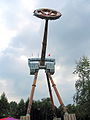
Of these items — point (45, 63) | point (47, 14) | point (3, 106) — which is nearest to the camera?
point (47, 14)

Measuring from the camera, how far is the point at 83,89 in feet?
115

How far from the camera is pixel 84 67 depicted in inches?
1451

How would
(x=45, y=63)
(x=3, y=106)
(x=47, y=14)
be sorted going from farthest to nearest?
1. (x=3, y=106)
2. (x=45, y=63)
3. (x=47, y=14)

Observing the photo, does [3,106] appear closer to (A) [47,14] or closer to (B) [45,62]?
(B) [45,62]

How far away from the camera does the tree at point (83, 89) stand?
34.3 metres

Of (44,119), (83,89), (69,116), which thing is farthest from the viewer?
(44,119)

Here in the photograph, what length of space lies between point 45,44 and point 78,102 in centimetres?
1024

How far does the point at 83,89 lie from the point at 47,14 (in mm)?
11847

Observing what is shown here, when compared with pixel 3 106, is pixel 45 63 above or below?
below

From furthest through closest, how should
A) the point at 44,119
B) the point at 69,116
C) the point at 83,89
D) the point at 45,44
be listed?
the point at 44,119 < the point at 83,89 < the point at 45,44 < the point at 69,116

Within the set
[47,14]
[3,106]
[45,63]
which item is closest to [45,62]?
[45,63]

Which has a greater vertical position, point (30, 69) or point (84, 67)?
point (84, 67)

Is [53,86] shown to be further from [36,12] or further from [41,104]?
[41,104]

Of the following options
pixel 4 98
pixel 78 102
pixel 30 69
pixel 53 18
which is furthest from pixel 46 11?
pixel 4 98
